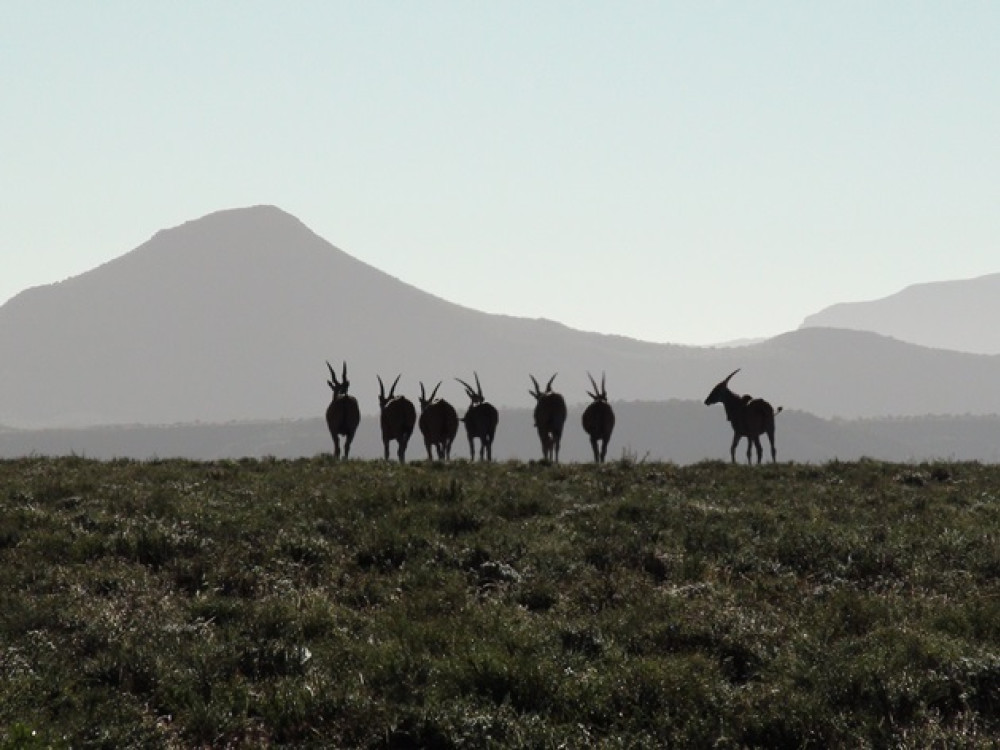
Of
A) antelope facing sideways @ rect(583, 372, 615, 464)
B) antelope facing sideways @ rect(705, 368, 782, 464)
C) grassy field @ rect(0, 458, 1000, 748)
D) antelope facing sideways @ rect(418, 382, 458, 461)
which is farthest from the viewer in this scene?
antelope facing sideways @ rect(705, 368, 782, 464)

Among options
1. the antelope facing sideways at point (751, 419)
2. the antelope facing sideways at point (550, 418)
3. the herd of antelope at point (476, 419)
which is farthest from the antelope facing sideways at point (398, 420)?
the antelope facing sideways at point (751, 419)

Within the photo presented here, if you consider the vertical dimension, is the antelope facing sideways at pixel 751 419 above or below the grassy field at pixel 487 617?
above

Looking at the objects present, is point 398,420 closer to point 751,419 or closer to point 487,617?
point 751,419

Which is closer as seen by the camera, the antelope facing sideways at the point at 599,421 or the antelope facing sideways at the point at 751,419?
the antelope facing sideways at the point at 599,421

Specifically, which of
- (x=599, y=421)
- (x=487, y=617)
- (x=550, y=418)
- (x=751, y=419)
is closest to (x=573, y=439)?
(x=751, y=419)

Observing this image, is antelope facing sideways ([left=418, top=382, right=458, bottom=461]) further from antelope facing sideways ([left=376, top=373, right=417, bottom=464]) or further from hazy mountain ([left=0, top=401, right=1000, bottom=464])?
hazy mountain ([left=0, top=401, right=1000, bottom=464])

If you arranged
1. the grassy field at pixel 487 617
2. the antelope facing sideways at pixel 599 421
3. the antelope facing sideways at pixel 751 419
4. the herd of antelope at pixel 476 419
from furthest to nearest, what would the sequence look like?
1. the antelope facing sideways at pixel 751 419
2. the antelope facing sideways at pixel 599 421
3. the herd of antelope at pixel 476 419
4. the grassy field at pixel 487 617

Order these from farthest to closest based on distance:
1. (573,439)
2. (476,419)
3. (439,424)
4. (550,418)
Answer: (573,439), (476,419), (550,418), (439,424)

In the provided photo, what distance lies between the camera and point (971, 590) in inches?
489

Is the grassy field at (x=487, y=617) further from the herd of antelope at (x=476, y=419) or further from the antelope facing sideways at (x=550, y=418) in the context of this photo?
the antelope facing sideways at (x=550, y=418)

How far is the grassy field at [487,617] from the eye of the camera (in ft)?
29.2

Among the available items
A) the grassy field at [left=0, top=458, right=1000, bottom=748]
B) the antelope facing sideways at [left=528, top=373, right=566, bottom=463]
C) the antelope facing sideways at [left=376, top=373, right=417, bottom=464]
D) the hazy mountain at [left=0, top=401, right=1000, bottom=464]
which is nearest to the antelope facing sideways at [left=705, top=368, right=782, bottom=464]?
the antelope facing sideways at [left=528, top=373, right=566, bottom=463]

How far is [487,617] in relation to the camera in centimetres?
1151

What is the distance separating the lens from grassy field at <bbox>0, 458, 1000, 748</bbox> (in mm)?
8914
